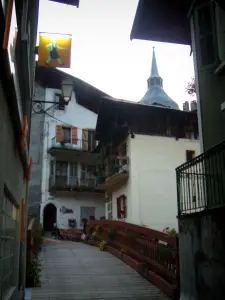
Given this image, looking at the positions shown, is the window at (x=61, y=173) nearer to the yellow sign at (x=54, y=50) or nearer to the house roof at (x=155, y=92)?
the house roof at (x=155, y=92)

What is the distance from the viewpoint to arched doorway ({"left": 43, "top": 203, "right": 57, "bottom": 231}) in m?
34.2

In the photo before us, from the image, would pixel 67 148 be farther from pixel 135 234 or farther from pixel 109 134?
pixel 135 234

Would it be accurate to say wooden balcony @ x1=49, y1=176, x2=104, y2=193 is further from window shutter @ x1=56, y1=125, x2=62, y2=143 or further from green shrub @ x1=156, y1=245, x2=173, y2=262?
green shrub @ x1=156, y1=245, x2=173, y2=262

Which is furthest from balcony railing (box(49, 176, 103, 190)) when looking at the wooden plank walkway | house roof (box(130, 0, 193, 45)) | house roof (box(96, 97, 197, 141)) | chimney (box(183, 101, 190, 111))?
house roof (box(130, 0, 193, 45))

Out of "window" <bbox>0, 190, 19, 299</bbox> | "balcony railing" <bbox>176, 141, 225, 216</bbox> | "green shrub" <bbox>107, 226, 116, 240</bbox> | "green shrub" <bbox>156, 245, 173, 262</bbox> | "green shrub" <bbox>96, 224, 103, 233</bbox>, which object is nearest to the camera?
"window" <bbox>0, 190, 19, 299</bbox>

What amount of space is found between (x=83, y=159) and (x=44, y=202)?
18.6 feet

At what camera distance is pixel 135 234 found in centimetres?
1304

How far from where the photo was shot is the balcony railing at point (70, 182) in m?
33.5

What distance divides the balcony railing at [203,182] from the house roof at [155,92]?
99.1ft

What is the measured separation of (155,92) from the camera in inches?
1709

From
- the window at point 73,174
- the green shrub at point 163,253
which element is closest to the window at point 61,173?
the window at point 73,174

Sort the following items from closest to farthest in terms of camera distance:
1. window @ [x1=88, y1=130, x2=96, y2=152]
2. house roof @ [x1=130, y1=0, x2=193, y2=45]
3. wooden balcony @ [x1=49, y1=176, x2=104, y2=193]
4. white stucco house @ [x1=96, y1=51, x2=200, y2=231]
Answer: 1. house roof @ [x1=130, y1=0, x2=193, y2=45]
2. white stucco house @ [x1=96, y1=51, x2=200, y2=231]
3. wooden balcony @ [x1=49, y1=176, x2=104, y2=193]
4. window @ [x1=88, y1=130, x2=96, y2=152]

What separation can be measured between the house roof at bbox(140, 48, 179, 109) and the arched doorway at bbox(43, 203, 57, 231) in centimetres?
1476

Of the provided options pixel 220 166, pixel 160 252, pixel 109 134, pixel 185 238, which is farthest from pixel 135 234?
pixel 109 134
